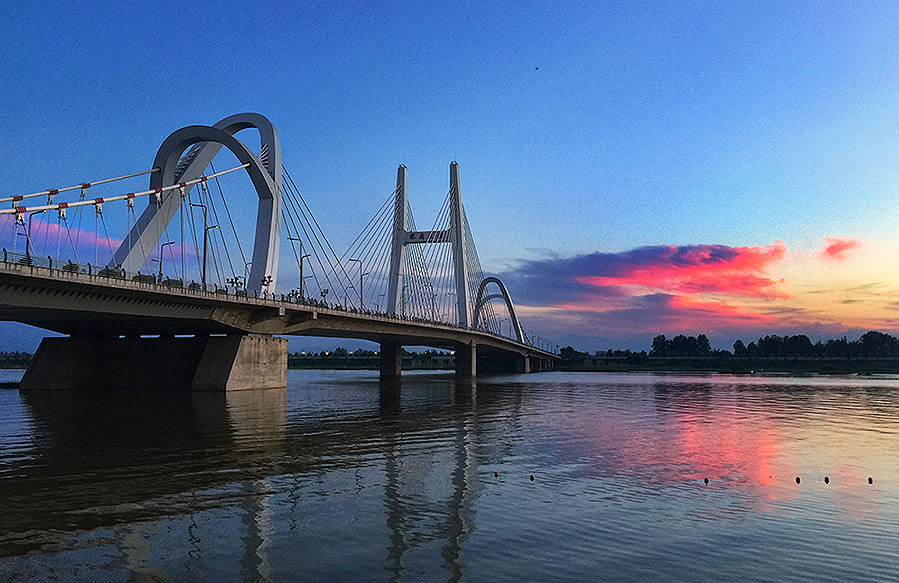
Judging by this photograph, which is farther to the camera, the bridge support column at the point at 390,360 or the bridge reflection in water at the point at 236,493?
the bridge support column at the point at 390,360

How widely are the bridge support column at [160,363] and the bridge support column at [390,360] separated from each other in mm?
45024

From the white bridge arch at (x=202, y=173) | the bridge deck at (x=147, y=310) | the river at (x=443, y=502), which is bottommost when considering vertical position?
the river at (x=443, y=502)

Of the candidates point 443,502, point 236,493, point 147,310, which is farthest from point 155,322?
point 443,502

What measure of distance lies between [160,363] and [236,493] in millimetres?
51335

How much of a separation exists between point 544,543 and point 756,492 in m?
7.80

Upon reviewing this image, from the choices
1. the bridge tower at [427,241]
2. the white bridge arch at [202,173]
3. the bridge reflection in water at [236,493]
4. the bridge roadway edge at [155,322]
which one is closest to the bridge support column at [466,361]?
the bridge tower at [427,241]

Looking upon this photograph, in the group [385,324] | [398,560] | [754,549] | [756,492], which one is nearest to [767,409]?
[756,492]

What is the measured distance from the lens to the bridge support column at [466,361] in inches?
4579

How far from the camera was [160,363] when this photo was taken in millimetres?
62188

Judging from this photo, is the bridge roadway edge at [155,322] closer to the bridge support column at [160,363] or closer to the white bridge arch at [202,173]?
the bridge support column at [160,363]

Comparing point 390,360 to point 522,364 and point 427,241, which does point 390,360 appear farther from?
point 522,364

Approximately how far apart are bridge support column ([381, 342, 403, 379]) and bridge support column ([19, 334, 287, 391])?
4502 centimetres

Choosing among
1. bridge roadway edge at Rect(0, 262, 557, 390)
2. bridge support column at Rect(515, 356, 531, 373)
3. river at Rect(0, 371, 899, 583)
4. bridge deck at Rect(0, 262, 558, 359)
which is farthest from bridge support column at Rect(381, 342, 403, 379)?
river at Rect(0, 371, 899, 583)

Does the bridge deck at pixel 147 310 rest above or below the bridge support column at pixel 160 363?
above
